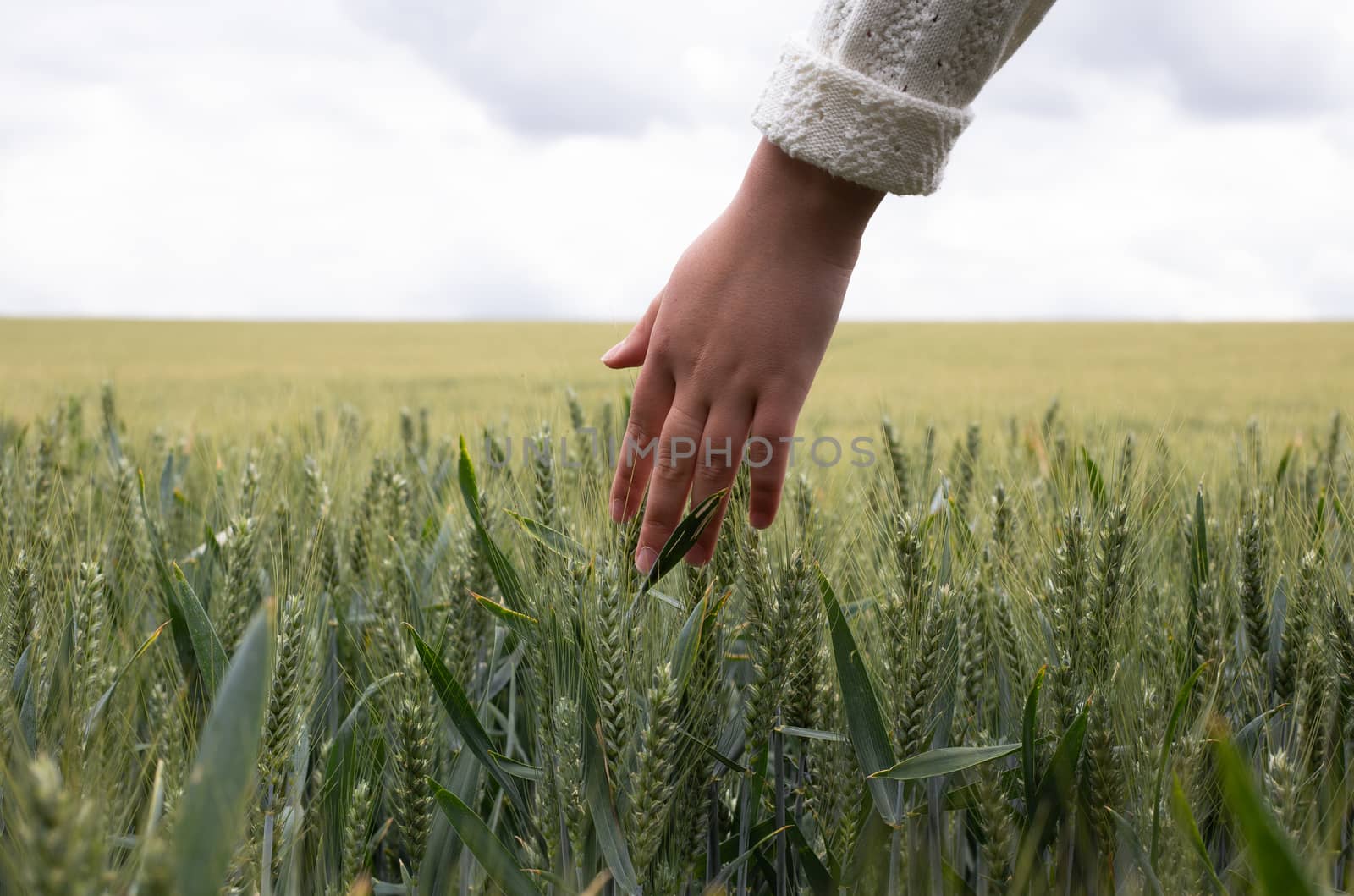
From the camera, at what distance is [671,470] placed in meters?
0.93

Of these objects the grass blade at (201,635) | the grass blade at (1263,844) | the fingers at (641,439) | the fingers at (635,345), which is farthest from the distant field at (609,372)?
the grass blade at (1263,844)

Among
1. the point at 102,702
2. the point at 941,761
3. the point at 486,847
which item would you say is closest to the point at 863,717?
the point at 941,761

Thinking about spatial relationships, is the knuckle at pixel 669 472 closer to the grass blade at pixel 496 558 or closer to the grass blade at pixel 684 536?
the grass blade at pixel 684 536

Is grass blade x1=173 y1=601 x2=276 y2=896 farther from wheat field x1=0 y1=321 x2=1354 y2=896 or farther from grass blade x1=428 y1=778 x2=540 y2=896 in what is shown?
grass blade x1=428 y1=778 x2=540 y2=896

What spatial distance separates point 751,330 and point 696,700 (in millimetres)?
367

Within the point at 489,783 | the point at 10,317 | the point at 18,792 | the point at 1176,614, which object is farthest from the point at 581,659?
the point at 10,317

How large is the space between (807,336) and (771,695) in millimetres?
357

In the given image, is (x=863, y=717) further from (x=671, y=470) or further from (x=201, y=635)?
(x=201, y=635)

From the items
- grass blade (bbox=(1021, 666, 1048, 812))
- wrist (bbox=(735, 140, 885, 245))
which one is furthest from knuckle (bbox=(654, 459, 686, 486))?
grass blade (bbox=(1021, 666, 1048, 812))

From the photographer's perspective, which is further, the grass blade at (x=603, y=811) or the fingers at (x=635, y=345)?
the fingers at (x=635, y=345)

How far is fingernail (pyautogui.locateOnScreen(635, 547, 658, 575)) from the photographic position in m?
0.92

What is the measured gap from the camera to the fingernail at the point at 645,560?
916 mm

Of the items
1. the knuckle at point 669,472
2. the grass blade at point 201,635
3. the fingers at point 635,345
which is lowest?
the grass blade at point 201,635

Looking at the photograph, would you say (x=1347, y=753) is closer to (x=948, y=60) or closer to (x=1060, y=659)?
(x=1060, y=659)
